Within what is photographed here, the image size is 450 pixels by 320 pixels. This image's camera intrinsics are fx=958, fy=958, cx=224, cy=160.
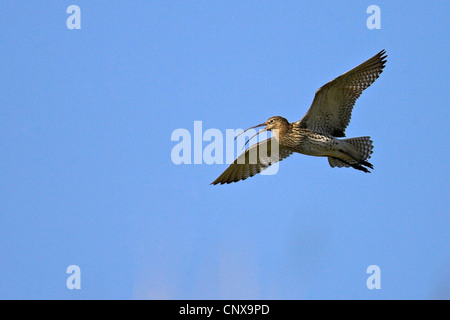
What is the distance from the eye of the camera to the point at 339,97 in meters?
17.3

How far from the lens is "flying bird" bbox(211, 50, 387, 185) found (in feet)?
56.2

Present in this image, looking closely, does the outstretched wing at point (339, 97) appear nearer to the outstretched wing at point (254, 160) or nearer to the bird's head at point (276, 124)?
the bird's head at point (276, 124)

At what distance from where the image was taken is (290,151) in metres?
18.4

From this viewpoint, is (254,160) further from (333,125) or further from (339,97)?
(339,97)

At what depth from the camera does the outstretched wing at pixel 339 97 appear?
56.0 ft

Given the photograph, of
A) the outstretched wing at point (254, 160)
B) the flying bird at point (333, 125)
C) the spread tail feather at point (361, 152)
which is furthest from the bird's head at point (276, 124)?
the spread tail feather at point (361, 152)

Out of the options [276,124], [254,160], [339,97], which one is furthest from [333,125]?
Answer: [254,160]

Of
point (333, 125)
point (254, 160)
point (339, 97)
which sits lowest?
point (254, 160)

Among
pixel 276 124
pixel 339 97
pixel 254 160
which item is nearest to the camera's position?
pixel 339 97

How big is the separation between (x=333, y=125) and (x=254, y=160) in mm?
1892
